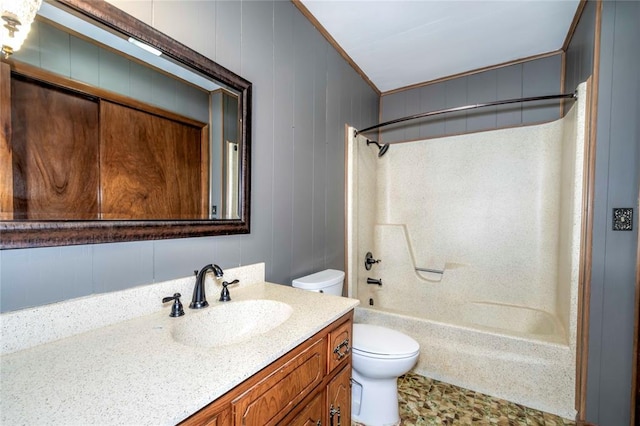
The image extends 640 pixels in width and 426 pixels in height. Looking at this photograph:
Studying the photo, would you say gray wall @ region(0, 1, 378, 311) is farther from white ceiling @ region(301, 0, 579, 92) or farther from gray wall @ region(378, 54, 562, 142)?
gray wall @ region(378, 54, 562, 142)

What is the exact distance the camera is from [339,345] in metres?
1.15

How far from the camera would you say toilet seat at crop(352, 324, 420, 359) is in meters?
1.52

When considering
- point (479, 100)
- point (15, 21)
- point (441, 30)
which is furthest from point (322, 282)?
point (479, 100)

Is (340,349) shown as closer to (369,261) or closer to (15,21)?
(15,21)

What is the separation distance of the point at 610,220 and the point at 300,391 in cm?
187

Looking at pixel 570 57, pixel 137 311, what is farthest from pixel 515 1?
pixel 137 311

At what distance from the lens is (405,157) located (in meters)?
3.00

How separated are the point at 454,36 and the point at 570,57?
3.05ft

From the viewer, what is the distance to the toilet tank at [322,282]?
1706mm

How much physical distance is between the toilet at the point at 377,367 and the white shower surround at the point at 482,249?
18.8 inches

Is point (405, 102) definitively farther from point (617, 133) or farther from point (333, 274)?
point (333, 274)

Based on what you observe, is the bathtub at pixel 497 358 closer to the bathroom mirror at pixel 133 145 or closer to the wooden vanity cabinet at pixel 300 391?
the wooden vanity cabinet at pixel 300 391

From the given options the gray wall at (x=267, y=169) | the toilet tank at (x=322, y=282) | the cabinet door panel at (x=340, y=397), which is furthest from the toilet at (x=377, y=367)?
the gray wall at (x=267, y=169)

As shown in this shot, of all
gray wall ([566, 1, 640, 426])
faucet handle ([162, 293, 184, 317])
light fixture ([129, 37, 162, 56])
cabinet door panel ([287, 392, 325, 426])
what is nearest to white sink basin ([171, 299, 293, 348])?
faucet handle ([162, 293, 184, 317])
